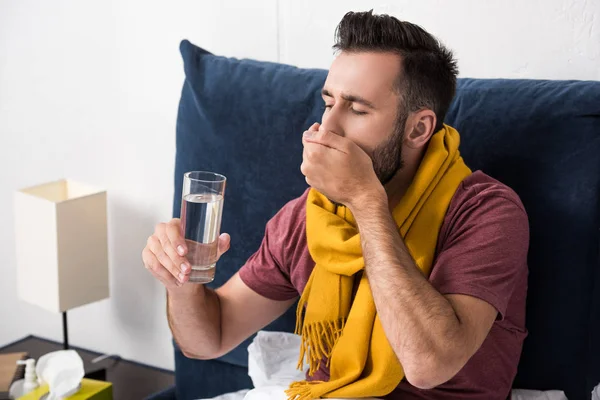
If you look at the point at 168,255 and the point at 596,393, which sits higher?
the point at 168,255

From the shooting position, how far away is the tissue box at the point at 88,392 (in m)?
2.24

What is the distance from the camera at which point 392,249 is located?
1546mm

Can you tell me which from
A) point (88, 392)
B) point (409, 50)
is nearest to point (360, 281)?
point (409, 50)

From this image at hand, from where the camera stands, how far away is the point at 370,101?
1.69m

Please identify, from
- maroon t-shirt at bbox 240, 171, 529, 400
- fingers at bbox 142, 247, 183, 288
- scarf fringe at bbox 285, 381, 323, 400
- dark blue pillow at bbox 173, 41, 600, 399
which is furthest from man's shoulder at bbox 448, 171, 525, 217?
fingers at bbox 142, 247, 183, 288

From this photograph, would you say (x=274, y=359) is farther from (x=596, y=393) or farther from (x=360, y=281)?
(x=596, y=393)

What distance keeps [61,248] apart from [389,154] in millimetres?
1074

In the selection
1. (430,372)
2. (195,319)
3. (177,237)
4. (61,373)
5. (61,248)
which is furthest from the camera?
(61,248)

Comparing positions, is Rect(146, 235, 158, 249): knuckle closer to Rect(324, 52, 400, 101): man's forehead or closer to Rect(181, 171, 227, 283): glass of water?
Rect(181, 171, 227, 283): glass of water

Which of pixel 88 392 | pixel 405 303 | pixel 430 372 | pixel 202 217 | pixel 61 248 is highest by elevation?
pixel 202 217

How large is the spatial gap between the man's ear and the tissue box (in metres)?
1.09

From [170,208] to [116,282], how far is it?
1.17 feet

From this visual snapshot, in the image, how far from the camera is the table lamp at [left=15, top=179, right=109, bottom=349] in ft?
7.84

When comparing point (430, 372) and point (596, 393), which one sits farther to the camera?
point (596, 393)
